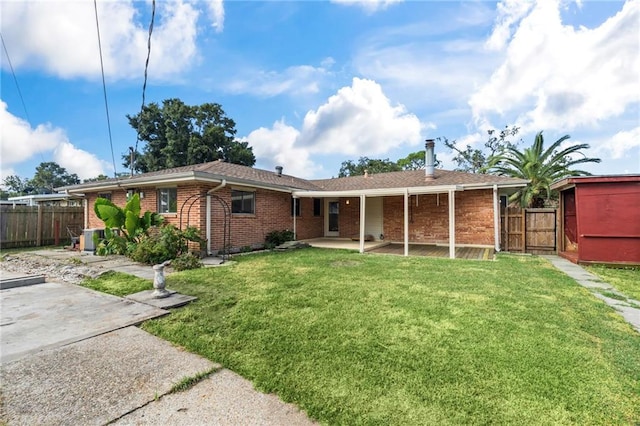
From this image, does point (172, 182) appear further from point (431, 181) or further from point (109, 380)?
point (431, 181)

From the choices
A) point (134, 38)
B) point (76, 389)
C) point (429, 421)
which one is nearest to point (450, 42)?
point (134, 38)

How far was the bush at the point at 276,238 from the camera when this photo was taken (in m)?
11.9

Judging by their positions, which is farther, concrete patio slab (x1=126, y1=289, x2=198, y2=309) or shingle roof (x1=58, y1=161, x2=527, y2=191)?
shingle roof (x1=58, y1=161, x2=527, y2=191)

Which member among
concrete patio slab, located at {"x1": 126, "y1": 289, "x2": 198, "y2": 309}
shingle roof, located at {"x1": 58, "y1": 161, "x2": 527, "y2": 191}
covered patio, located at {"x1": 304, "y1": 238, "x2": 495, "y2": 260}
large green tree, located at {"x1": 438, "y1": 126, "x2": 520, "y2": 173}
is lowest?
concrete patio slab, located at {"x1": 126, "y1": 289, "x2": 198, "y2": 309}

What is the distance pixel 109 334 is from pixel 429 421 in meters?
3.84

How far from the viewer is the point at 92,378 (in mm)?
2801

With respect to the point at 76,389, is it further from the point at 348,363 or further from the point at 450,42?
the point at 450,42

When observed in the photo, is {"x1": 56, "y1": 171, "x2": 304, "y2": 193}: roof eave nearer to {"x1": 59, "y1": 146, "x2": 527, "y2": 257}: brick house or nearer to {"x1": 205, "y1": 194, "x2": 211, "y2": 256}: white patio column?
{"x1": 59, "y1": 146, "x2": 527, "y2": 257}: brick house

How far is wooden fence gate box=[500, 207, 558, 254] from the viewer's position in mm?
11312

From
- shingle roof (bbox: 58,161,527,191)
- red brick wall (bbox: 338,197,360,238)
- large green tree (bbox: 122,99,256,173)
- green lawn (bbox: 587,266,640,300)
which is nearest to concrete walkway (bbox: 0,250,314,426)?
shingle roof (bbox: 58,161,527,191)

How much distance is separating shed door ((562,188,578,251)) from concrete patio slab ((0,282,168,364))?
1331cm

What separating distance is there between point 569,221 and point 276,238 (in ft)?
36.7

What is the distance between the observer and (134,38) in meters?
8.02

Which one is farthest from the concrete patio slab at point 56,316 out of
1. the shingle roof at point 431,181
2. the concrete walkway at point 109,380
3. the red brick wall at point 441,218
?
the red brick wall at point 441,218
